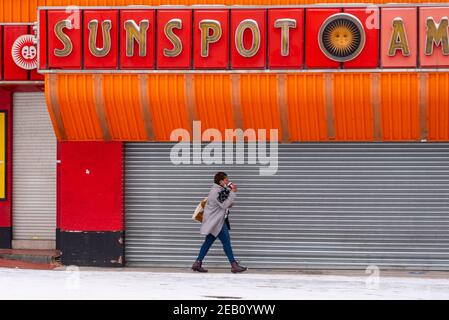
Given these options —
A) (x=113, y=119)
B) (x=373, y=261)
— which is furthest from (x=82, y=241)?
(x=373, y=261)

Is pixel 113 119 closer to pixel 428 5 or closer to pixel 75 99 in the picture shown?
pixel 75 99

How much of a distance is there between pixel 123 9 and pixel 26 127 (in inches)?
153

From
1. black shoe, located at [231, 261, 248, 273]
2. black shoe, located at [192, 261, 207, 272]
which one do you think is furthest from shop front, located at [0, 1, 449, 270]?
black shoe, located at [192, 261, 207, 272]

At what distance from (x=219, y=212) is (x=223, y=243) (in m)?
0.53

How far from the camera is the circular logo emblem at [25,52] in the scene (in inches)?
651

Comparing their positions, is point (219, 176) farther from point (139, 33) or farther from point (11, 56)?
point (11, 56)

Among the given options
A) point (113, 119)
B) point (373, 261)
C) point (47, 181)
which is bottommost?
point (373, 261)

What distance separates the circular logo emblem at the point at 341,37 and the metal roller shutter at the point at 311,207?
1660 millimetres

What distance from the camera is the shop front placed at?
14969mm

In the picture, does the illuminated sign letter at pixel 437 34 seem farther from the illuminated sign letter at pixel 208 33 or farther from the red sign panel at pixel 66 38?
the red sign panel at pixel 66 38

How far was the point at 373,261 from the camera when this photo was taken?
15.6 metres

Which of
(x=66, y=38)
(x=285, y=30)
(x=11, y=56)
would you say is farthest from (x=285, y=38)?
(x=11, y=56)

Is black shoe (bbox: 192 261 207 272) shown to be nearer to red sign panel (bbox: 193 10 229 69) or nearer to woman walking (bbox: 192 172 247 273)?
woman walking (bbox: 192 172 247 273)

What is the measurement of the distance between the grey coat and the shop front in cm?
75
